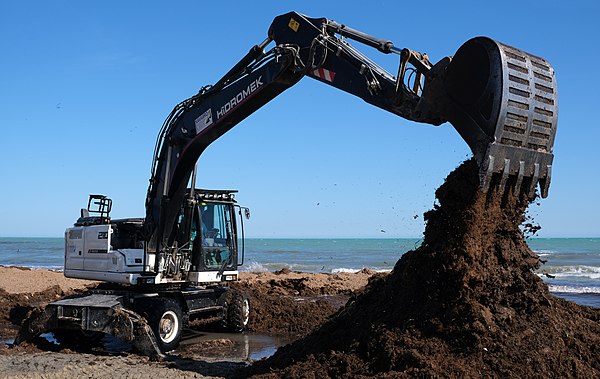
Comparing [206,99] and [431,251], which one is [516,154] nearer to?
[431,251]

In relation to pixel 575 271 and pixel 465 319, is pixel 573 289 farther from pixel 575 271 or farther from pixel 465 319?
pixel 465 319

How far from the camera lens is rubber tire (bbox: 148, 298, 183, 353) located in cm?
1022

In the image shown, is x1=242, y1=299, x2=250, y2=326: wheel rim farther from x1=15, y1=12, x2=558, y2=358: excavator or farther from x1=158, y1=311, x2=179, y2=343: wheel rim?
x1=158, y1=311, x2=179, y2=343: wheel rim

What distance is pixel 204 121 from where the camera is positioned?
10414mm

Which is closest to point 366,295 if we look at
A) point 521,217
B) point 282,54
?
point 521,217

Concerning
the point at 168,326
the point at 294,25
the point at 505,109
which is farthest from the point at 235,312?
the point at 505,109

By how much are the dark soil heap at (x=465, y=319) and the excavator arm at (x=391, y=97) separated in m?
0.61

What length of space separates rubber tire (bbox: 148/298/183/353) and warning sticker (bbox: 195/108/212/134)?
2795mm

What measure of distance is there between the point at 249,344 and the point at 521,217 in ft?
18.6

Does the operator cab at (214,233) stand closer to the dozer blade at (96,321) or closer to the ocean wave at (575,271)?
the dozer blade at (96,321)

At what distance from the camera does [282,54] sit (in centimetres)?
918

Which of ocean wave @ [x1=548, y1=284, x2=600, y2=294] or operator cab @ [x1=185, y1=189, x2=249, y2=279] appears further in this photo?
ocean wave @ [x1=548, y1=284, x2=600, y2=294]

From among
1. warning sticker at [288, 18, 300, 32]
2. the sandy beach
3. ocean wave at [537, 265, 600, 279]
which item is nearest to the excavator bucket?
warning sticker at [288, 18, 300, 32]

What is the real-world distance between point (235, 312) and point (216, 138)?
11.8ft
